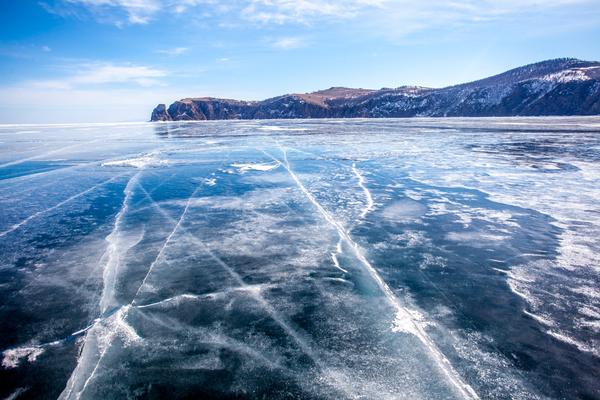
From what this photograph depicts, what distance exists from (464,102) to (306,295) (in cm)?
12453

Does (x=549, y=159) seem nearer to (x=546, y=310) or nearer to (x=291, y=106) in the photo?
(x=546, y=310)

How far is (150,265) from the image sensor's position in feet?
16.2

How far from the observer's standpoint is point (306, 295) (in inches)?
159

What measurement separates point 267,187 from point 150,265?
538 centimetres

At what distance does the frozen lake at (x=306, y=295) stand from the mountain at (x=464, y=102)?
10093 centimetres

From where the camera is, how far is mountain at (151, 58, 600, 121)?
3538 inches

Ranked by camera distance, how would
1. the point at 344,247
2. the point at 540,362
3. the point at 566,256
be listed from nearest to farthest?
the point at 540,362 → the point at 566,256 → the point at 344,247

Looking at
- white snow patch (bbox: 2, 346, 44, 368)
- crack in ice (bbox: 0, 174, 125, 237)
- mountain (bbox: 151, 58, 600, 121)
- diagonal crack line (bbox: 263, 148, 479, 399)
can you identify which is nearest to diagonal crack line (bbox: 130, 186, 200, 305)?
white snow patch (bbox: 2, 346, 44, 368)

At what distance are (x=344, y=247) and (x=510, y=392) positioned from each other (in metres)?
3.11

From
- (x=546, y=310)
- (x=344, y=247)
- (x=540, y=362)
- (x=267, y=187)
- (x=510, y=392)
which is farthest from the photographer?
(x=267, y=187)

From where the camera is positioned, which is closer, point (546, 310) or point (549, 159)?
point (546, 310)

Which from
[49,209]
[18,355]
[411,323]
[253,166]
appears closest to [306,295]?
[411,323]

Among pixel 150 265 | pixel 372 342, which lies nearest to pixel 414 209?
pixel 372 342

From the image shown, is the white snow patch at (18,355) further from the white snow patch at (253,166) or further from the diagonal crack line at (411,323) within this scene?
the white snow patch at (253,166)
